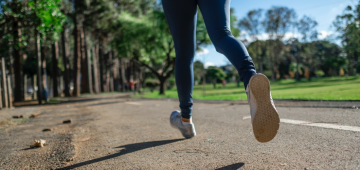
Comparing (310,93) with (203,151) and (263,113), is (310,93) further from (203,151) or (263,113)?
(263,113)

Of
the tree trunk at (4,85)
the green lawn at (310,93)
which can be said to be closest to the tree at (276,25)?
the green lawn at (310,93)

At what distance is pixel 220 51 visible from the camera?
1753 mm

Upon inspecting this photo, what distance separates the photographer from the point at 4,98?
29.5 feet

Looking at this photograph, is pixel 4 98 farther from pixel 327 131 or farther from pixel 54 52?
pixel 54 52

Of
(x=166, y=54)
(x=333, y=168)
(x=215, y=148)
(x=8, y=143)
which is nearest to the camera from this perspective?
(x=333, y=168)

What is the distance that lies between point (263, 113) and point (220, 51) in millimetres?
541

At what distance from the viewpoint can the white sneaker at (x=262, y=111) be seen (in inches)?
55.7

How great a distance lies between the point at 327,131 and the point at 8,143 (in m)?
2.85

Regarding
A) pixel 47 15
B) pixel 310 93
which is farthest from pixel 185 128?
pixel 310 93

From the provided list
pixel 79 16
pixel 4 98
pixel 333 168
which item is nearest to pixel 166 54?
pixel 79 16

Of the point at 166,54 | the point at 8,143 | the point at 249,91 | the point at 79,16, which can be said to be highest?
the point at 79,16

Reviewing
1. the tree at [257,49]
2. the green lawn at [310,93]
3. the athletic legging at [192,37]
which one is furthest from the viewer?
the tree at [257,49]

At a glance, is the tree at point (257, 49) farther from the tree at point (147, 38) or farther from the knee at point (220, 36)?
the knee at point (220, 36)

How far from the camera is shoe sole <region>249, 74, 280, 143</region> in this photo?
4.65 ft
